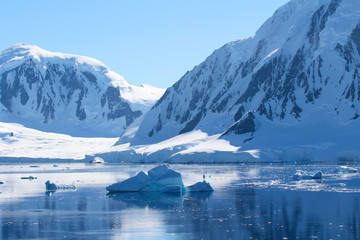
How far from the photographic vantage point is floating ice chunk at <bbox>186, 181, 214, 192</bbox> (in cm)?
6412

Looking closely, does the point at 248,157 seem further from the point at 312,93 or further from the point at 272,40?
the point at 272,40

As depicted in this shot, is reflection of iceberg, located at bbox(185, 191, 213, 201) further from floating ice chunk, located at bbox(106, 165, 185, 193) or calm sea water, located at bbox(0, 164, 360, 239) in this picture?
floating ice chunk, located at bbox(106, 165, 185, 193)

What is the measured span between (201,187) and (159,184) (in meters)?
4.34

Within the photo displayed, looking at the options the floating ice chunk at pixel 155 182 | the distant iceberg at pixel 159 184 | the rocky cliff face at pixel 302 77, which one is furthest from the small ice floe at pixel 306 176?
the rocky cliff face at pixel 302 77

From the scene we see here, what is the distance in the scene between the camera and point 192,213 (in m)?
47.5

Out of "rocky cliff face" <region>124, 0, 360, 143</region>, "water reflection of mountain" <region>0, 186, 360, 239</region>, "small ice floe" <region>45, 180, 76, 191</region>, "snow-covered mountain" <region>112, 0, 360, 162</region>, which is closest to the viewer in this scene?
"water reflection of mountain" <region>0, 186, 360, 239</region>

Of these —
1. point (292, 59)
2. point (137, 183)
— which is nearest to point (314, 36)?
point (292, 59)

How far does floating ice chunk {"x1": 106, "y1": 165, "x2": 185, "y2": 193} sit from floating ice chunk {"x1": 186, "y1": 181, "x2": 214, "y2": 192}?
1140 millimetres

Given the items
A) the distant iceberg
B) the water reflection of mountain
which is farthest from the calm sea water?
the distant iceberg

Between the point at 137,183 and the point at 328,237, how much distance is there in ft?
107

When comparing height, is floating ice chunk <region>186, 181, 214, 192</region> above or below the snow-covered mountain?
below

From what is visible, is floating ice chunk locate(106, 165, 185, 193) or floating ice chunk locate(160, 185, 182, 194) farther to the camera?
floating ice chunk locate(160, 185, 182, 194)

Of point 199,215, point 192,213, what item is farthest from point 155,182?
point 199,215

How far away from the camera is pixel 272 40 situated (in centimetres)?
19425
